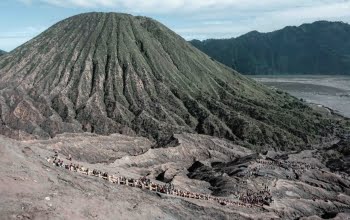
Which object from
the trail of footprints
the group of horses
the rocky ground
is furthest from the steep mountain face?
the group of horses

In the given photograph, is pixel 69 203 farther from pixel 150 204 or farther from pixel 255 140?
pixel 255 140

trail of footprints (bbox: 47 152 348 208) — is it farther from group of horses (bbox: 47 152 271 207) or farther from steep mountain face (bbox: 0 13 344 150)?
steep mountain face (bbox: 0 13 344 150)

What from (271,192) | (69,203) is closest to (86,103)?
(271,192)

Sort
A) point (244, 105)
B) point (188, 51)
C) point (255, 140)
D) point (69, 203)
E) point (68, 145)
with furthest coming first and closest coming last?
point (188, 51) < point (244, 105) < point (255, 140) < point (68, 145) < point (69, 203)

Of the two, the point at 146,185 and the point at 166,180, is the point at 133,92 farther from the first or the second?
the point at 146,185

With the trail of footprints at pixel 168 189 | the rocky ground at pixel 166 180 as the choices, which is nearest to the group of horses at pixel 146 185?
the trail of footprints at pixel 168 189

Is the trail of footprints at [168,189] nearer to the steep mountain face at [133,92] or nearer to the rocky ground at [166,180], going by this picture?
the rocky ground at [166,180]
